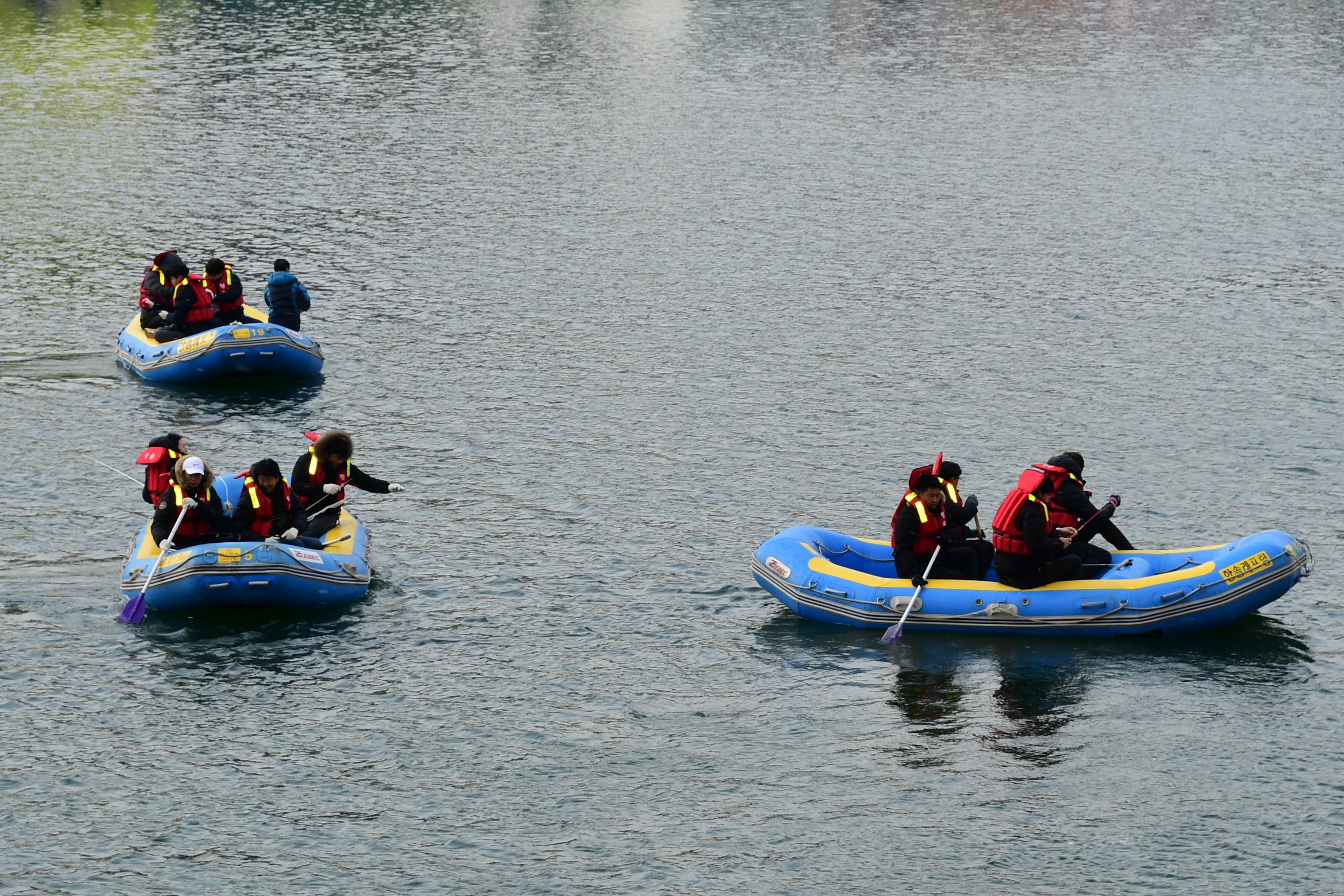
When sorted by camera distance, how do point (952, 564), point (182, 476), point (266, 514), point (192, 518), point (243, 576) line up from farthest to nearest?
point (266, 514) < point (192, 518) < point (182, 476) < point (952, 564) < point (243, 576)

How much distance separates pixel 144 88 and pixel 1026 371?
37151mm

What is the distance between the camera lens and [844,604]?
722 inches

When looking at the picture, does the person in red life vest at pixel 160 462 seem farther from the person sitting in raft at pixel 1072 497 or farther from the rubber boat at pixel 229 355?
the person sitting in raft at pixel 1072 497

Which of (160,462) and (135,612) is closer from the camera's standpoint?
(135,612)

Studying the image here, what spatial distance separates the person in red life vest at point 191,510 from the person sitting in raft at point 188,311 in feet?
30.8

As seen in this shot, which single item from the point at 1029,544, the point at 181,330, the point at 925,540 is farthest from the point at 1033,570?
the point at 181,330

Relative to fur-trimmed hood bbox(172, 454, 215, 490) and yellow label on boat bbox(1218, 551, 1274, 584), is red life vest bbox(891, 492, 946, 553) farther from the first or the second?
fur-trimmed hood bbox(172, 454, 215, 490)

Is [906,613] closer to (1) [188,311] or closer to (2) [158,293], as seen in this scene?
(1) [188,311]

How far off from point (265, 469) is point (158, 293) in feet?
34.6

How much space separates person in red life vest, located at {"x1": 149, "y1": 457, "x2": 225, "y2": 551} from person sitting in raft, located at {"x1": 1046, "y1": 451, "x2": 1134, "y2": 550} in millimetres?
9684

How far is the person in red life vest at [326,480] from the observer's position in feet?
64.4

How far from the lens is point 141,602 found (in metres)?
18.3

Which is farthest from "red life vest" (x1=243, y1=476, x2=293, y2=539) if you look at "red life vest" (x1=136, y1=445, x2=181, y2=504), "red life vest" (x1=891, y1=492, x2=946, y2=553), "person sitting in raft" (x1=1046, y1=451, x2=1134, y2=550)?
"person sitting in raft" (x1=1046, y1=451, x2=1134, y2=550)

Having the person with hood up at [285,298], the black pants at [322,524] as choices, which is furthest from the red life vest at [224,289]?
the black pants at [322,524]
